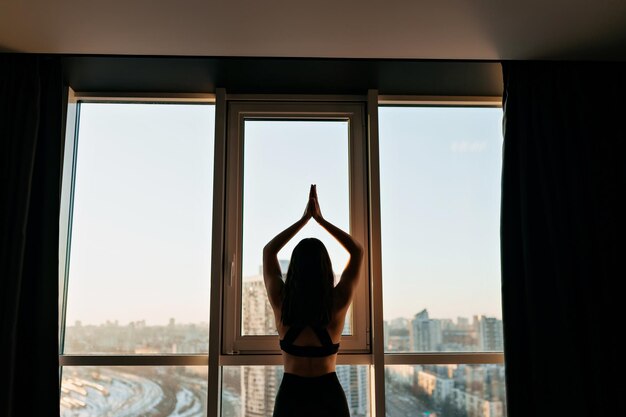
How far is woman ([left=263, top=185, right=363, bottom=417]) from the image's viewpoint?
2.24 m

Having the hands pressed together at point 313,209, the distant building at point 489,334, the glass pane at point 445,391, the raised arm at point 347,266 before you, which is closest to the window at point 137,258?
the hands pressed together at point 313,209

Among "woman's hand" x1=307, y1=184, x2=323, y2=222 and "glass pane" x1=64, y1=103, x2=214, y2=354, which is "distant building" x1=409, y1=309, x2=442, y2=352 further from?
"glass pane" x1=64, y1=103, x2=214, y2=354

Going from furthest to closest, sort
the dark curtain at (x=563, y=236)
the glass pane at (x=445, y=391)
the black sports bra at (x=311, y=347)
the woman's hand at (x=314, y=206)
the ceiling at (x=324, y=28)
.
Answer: the glass pane at (x=445, y=391) → the woman's hand at (x=314, y=206) → the dark curtain at (x=563, y=236) → the black sports bra at (x=311, y=347) → the ceiling at (x=324, y=28)

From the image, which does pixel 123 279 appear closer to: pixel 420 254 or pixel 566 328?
pixel 420 254

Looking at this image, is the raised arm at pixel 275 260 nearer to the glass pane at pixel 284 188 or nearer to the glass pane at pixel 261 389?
the glass pane at pixel 284 188

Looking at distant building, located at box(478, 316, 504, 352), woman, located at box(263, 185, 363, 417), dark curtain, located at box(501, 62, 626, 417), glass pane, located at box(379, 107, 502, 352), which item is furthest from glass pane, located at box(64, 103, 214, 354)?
dark curtain, located at box(501, 62, 626, 417)

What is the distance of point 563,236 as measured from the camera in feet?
8.31

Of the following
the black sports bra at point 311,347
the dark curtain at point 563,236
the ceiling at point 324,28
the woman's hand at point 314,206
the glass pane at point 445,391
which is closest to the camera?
the ceiling at point 324,28

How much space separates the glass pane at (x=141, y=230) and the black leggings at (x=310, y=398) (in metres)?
0.64

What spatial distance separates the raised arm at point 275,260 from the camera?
245 cm

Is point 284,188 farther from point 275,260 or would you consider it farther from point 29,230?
point 29,230

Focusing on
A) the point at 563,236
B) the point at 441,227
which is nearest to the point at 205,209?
the point at 441,227

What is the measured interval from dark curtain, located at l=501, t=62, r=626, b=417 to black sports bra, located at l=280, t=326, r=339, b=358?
777 millimetres

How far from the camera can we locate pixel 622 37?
7.96ft
